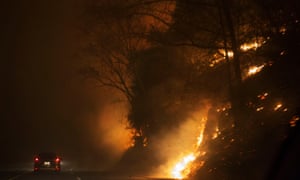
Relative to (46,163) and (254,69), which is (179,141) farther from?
(254,69)

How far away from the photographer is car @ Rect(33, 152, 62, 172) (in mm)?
41531

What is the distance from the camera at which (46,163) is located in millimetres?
41875

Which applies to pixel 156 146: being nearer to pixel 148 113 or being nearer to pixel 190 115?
pixel 148 113

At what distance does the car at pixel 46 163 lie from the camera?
41.5 meters

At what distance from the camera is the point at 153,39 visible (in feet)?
74.7

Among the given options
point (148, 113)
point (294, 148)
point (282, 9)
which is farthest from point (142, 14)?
point (148, 113)

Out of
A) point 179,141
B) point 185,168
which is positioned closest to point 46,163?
point 179,141

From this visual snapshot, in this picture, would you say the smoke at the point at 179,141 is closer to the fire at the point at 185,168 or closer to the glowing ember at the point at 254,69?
the fire at the point at 185,168

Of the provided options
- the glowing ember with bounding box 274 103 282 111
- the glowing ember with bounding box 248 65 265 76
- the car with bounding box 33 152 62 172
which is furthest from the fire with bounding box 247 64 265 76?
the car with bounding box 33 152 62 172

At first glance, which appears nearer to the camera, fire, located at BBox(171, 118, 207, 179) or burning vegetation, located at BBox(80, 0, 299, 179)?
burning vegetation, located at BBox(80, 0, 299, 179)

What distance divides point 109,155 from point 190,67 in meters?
50.0

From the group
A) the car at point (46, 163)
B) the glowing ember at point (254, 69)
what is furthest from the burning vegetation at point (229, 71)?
the car at point (46, 163)

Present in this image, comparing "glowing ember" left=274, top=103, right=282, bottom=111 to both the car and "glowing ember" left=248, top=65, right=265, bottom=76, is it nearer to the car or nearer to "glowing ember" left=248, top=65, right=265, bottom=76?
"glowing ember" left=248, top=65, right=265, bottom=76

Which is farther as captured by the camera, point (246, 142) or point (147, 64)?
point (147, 64)
